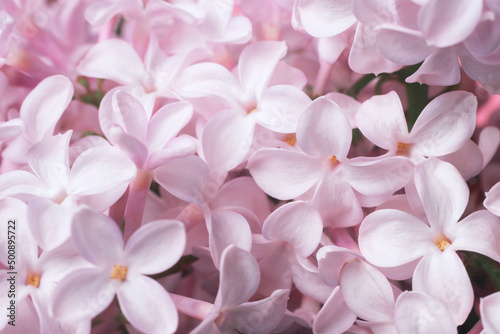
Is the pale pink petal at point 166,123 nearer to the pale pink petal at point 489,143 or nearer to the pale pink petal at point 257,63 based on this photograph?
the pale pink petal at point 257,63

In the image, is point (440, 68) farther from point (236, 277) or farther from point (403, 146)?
point (236, 277)

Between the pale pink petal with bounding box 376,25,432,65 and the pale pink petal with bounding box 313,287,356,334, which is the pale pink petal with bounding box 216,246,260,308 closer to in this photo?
the pale pink petal with bounding box 313,287,356,334

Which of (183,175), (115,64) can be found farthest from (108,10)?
(183,175)

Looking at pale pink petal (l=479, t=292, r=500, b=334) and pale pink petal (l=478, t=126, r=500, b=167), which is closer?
pale pink petal (l=479, t=292, r=500, b=334)

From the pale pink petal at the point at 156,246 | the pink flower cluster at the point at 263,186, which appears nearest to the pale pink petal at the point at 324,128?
the pink flower cluster at the point at 263,186

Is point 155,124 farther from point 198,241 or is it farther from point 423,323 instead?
point 423,323

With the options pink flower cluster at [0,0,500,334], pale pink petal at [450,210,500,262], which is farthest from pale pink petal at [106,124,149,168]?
pale pink petal at [450,210,500,262]
